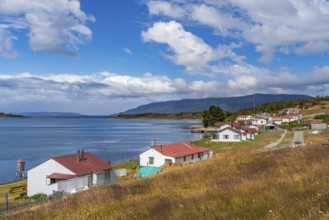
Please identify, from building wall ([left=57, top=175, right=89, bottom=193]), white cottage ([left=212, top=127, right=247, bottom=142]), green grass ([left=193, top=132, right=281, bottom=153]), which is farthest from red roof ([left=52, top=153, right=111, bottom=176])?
white cottage ([left=212, top=127, right=247, bottom=142])

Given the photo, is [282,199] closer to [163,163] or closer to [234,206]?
[234,206]

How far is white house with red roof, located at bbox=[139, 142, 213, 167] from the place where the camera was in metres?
54.6

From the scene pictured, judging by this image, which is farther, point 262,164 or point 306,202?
point 262,164

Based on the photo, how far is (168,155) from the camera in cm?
5431

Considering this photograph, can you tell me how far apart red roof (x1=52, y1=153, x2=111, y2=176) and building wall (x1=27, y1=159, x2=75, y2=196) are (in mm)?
515

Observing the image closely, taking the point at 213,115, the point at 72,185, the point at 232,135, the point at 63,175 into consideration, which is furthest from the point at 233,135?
the point at 213,115

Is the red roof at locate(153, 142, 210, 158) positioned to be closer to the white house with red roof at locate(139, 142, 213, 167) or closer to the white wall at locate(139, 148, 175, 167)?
the white house with red roof at locate(139, 142, 213, 167)

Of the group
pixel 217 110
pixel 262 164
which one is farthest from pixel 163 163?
pixel 217 110

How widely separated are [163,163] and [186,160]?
4.51 m

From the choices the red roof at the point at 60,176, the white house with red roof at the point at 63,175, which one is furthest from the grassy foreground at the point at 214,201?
the red roof at the point at 60,176

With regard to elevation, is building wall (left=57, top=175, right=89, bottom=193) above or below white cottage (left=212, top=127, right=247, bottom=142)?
below

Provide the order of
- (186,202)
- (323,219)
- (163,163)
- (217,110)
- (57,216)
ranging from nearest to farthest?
(323,219) < (186,202) < (57,216) < (163,163) < (217,110)

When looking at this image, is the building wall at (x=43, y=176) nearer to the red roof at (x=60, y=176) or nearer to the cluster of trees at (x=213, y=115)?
the red roof at (x=60, y=176)

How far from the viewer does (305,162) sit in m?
13.0
